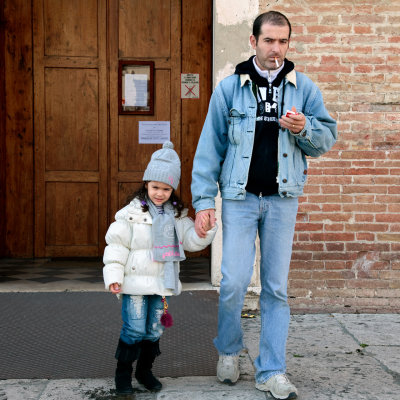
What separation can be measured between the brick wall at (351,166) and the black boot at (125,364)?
222cm

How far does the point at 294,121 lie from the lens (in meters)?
3.01

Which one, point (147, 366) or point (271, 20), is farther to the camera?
point (147, 366)

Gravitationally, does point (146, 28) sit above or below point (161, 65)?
above

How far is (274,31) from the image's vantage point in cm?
314

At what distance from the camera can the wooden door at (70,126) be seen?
695 cm

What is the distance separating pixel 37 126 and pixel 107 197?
3.87 ft

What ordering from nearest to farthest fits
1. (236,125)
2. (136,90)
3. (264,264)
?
(236,125), (264,264), (136,90)

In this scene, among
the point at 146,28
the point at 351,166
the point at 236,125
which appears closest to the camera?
the point at 236,125

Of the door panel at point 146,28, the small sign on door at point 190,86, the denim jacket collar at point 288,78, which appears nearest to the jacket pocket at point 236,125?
the denim jacket collar at point 288,78

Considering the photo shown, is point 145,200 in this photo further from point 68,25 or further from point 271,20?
point 68,25

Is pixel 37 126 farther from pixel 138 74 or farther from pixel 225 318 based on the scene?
pixel 225 318

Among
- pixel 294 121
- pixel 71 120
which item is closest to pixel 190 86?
pixel 71 120

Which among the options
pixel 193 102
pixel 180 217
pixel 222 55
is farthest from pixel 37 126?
pixel 180 217

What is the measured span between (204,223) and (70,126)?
4285 mm
